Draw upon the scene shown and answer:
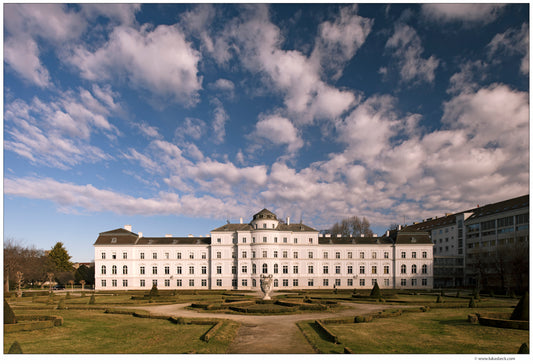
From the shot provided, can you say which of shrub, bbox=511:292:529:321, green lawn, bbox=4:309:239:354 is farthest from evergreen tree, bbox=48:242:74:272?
shrub, bbox=511:292:529:321

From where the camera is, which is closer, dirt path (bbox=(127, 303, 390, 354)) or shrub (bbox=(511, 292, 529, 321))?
dirt path (bbox=(127, 303, 390, 354))

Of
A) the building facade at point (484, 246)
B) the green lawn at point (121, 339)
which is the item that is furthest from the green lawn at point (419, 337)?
the building facade at point (484, 246)

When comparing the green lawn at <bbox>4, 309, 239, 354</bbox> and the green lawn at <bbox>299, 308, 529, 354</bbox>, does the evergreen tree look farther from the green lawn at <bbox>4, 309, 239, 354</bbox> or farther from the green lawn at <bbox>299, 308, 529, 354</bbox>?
the green lawn at <bbox>299, 308, 529, 354</bbox>

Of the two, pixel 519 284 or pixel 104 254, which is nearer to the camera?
pixel 519 284

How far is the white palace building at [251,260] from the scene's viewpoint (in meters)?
61.1

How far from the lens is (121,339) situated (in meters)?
17.5

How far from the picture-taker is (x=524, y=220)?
56875 mm

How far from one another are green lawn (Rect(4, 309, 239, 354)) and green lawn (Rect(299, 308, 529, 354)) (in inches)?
208

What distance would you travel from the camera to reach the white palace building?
2405 inches

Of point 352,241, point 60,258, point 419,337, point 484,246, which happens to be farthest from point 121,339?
point 60,258

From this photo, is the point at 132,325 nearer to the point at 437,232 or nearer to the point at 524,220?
the point at 524,220

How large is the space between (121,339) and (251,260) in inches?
1703

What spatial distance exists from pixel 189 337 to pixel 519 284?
4690cm
